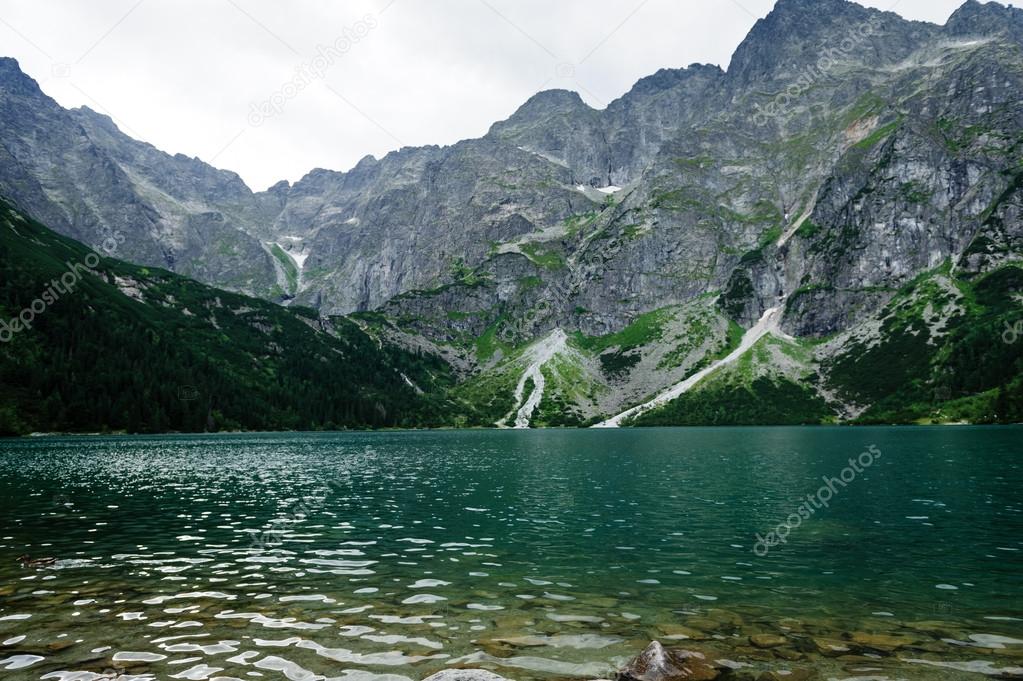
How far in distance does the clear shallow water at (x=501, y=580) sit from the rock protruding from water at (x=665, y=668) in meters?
1.17

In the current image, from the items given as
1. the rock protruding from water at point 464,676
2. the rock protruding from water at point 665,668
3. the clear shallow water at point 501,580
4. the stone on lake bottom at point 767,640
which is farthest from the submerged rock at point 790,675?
the rock protruding from water at point 464,676

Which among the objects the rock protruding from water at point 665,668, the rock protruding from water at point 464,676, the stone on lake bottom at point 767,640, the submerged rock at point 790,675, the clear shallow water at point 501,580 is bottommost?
the clear shallow water at point 501,580

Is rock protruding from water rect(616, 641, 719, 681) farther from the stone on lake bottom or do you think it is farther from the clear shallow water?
the stone on lake bottom

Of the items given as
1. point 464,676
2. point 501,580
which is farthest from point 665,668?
point 501,580

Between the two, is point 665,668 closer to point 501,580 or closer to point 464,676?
point 464,676

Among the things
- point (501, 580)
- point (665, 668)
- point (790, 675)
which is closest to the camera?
point (665, 668)

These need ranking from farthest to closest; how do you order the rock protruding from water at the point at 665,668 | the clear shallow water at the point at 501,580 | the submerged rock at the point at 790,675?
the clear shallow water at the point at 501,580
the submerged rock at the point at 790,675
the rock protruding from water at the point at 665,668

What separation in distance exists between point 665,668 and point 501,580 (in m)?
Answer: 12.1

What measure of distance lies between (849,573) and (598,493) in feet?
103

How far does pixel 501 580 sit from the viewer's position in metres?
25.6

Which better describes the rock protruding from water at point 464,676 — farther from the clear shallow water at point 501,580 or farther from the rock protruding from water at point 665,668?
the rock protruding from water at point 665,668

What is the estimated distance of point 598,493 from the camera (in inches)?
2233

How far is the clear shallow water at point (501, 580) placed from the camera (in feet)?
54.2

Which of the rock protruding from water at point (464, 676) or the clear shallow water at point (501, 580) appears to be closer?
the rock protruding from water at point (464, 676)
